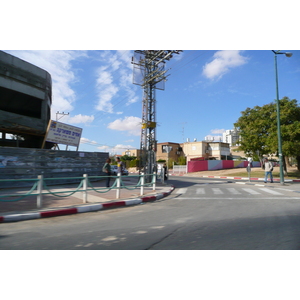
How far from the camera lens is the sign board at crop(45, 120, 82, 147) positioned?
1603 cm

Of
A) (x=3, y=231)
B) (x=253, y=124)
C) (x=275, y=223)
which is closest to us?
(x=3, y=231)

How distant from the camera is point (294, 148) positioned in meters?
20.9

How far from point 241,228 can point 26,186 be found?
10387 millimetres

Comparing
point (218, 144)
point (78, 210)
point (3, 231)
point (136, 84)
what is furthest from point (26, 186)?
point (218, 144)

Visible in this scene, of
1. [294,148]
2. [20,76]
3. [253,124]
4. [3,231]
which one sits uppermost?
[20,76]

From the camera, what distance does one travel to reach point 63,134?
54.5 feet

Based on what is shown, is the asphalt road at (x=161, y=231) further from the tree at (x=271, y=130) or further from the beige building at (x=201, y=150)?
the beige building at (x=201, y=150)

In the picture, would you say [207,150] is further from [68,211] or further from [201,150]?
[68,211]

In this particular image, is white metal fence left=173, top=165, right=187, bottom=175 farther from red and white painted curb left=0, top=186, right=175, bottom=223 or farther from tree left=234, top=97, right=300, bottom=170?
red and white painted curb left=0, top=186, right=175, bottom=223

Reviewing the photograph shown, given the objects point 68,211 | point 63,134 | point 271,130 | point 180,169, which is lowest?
point 68,211

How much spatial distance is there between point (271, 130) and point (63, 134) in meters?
20.0

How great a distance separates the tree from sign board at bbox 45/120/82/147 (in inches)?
703

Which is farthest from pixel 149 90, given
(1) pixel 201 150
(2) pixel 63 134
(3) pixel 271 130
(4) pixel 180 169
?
(1) pixel 201 150
